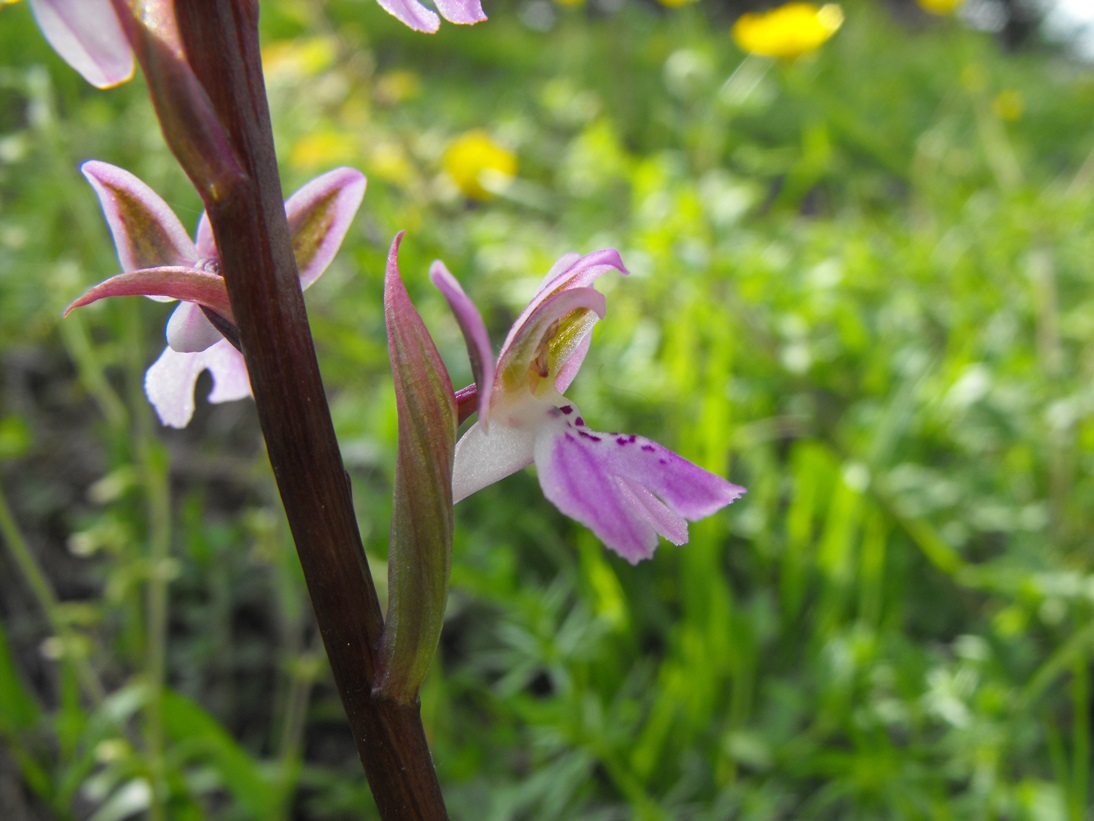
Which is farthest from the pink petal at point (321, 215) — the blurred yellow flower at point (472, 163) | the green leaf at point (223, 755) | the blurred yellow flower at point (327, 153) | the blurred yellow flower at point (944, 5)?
the blurred yellow flower at point (944, 5)

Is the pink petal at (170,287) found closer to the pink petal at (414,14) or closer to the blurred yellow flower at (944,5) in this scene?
the pink petal at (414,14)

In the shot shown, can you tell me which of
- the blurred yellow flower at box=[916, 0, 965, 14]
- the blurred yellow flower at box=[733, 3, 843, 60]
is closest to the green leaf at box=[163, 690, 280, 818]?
the blurred yellow flower at box=[733, 3, 843, 60]

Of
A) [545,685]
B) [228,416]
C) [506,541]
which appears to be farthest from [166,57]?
[228,416]

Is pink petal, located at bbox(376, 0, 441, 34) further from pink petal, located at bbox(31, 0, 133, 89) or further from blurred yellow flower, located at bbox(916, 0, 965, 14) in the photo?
blurred yellow flower, located at bbox(916, 0, 965, 14)

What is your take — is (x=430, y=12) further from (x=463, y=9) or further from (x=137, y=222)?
(x=137, y=222)

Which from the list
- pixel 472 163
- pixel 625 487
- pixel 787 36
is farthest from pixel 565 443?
pixel 787 36

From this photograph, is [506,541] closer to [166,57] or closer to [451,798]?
[451,798]
